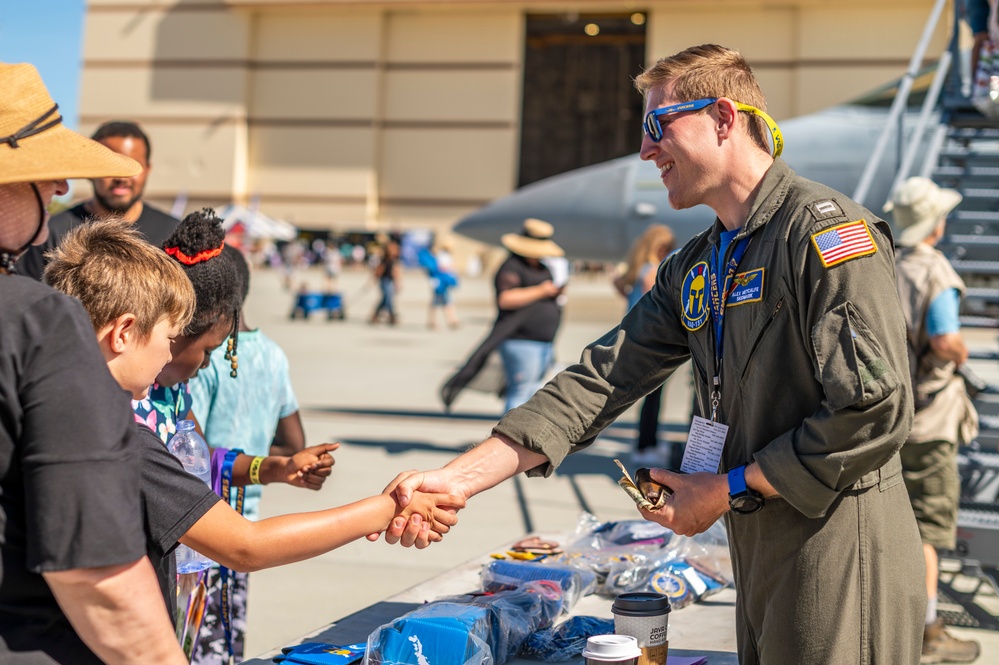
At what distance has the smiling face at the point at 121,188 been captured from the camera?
13.8 ft

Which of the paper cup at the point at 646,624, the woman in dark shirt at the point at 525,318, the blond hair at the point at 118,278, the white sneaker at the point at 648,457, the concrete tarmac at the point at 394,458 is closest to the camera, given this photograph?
the blond hair at the point at 118,278

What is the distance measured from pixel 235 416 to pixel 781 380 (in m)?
1.99

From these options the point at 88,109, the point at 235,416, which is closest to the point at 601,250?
the point at 235,416

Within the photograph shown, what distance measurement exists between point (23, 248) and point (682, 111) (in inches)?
54.7

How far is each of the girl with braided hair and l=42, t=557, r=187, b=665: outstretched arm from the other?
1.08 metres

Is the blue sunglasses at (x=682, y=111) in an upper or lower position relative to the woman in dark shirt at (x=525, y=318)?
upper

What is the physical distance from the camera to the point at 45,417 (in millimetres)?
1382

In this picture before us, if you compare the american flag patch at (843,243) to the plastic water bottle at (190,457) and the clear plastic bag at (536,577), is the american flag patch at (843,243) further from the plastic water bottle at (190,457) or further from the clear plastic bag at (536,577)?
the plastic water bottle at (190,457)

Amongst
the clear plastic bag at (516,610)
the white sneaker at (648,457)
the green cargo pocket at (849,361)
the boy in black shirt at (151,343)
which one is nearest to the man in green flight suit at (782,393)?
the green cargo pocket at (849,361)

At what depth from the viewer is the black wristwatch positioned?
80.6 inches

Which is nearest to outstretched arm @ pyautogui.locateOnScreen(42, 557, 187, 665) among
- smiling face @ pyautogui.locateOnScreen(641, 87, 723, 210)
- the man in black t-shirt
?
smiling face @ pyautogui.locateOnScreen(641, 87, 723, 210)

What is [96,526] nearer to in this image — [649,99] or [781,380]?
[781,380]

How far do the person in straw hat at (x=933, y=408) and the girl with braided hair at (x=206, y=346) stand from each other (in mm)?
2852

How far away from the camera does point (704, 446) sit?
2.27m
